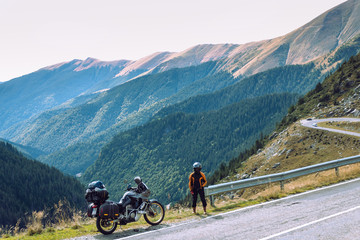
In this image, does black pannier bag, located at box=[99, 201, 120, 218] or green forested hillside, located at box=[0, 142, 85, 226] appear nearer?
black pannier bag, located at box=[99, 201, 120, 218]

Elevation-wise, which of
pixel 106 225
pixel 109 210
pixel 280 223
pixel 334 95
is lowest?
pixel 334 95

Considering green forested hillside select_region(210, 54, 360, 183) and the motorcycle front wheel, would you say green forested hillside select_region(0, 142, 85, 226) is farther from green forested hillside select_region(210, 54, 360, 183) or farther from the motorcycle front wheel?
the motorcycle front wheel

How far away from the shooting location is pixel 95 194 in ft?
37.8

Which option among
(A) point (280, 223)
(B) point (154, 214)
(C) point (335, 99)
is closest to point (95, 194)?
(B) point (154, 214)

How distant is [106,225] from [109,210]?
1.98 ft

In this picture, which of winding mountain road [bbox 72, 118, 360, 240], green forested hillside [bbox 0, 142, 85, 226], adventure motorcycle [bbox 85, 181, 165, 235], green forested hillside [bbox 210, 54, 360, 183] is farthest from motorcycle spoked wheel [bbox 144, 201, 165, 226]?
green forested hillside [bbox 0, 142, 85, 226]

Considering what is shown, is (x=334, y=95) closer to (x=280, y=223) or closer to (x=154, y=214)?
(x=280, y=223)

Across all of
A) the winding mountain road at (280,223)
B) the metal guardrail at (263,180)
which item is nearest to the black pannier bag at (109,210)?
the winding mountain road at (280,223)

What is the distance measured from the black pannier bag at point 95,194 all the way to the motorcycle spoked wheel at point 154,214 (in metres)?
1.91

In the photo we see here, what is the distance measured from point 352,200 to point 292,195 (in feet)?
9.85

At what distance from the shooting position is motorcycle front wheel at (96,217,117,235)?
11.3m

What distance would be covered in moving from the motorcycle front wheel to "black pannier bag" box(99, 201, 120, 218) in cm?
24

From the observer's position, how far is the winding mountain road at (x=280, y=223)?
32.5 feet

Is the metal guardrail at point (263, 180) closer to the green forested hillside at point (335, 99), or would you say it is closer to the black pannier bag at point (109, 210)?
the black pannier bag at point (109, 210)
